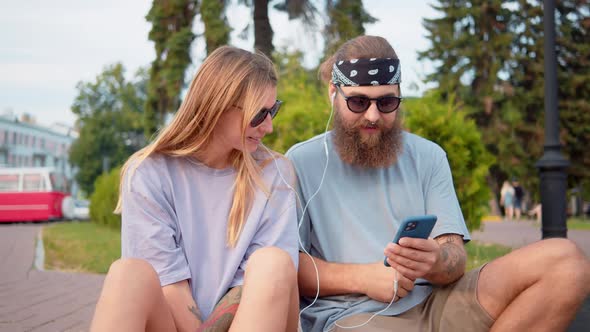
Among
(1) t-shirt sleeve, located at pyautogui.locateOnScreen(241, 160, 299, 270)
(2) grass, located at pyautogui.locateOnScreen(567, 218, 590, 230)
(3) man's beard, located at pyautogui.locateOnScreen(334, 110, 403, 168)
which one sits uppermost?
(3) man's beard, located at pyautogui.locateOnScreen(334, 110, 403, 168)

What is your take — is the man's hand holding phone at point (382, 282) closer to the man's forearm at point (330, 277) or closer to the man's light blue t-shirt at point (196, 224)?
the man's forearm at point (330, 277)

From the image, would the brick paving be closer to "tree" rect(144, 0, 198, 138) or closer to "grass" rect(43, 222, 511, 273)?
"grass" rect(43, 222, 511, 273)

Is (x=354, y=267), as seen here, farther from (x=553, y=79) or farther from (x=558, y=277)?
(x=553, y=79)

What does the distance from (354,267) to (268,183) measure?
53 centimetres

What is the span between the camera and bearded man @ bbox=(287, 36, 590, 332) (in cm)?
249

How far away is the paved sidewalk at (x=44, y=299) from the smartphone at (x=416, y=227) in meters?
3.33

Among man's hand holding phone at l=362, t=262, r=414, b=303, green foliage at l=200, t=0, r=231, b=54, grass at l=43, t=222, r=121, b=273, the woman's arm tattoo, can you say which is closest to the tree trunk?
green foliage at l=200, t=0, r=231, b=54

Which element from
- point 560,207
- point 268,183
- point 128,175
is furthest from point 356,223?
point 560,207

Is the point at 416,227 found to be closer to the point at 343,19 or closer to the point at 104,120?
the point at 343,19

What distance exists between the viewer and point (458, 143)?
8.86m

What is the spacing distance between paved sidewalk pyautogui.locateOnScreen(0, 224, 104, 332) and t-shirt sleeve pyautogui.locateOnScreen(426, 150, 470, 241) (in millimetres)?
3160

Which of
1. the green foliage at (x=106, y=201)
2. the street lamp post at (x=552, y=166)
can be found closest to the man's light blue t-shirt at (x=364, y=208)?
the street lamp post at (x=552, y=166)

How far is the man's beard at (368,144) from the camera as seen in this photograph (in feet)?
9.61

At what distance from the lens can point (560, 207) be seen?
7.02 metres
